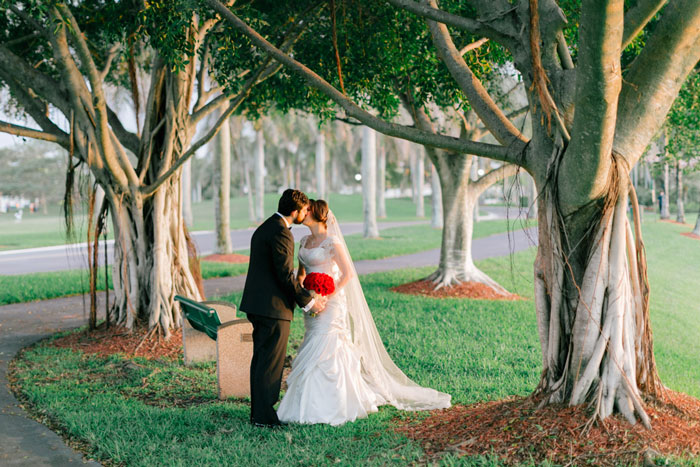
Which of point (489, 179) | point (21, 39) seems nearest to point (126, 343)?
point (21, 39)

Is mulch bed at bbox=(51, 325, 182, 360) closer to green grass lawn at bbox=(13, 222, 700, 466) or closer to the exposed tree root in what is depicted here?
green grass lawn at bbox=(13, 222, 700, 466)

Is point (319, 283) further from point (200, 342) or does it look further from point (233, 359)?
point (200, 342)

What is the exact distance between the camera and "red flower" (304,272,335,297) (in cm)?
546

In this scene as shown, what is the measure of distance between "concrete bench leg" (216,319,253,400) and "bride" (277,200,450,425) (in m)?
0.82

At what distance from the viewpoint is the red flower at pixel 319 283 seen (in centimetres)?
546

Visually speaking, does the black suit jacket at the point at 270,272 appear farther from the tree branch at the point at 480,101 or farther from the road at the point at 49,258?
the road at the point at 49,258

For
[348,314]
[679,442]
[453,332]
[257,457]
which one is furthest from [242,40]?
[679,442]

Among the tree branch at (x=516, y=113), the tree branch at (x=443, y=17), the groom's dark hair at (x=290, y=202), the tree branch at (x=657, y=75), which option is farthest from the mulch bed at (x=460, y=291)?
the tree branch at (x=443, y=17)

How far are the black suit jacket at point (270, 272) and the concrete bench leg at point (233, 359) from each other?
1060mm

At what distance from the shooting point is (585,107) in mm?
3803

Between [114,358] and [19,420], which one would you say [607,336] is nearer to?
[19,420]

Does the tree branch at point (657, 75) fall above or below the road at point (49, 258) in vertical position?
above

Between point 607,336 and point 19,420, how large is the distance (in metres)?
4.96

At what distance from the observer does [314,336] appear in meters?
5.59
